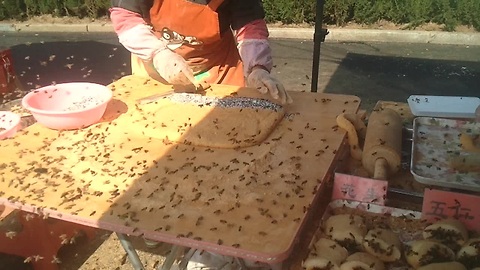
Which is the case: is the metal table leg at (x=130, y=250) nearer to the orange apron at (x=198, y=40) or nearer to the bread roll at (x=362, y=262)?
the bread roll at (x=362, y=262)

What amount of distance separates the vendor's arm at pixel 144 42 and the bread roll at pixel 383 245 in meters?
1.37

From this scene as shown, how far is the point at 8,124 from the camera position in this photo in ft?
8.07

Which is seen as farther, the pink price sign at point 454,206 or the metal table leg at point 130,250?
the metal table leg at point 130,250

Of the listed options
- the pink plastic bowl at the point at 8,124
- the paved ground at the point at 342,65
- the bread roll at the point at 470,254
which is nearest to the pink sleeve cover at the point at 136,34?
the pink plastic bowl at the point at 8,124

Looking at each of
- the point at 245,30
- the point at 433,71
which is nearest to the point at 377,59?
the point at 433,71

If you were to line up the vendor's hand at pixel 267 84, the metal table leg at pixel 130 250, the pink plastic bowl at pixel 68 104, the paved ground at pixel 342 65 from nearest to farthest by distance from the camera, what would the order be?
the metal table leg at pixel 130 250 → the pink plastic bowl at pixel 68 104 → the vendor's hand at pixel 267 84 → the paved ground at pixel 342 65

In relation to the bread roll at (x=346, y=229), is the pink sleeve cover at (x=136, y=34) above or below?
above

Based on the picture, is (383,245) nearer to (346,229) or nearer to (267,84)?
(346,229)

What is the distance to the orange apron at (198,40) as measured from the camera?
2.67 m

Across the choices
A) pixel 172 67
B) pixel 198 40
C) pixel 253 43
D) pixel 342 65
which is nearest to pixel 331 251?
pixel 172 67

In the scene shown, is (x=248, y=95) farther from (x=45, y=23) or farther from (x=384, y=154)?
(x=45, y=23)

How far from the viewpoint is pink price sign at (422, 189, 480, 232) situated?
1.57 meters

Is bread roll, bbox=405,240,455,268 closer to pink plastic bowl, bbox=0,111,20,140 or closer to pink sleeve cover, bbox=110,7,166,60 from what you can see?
pink sleeve cover, bbox=110,7,166,60

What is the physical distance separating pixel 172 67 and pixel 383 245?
4.77ft
